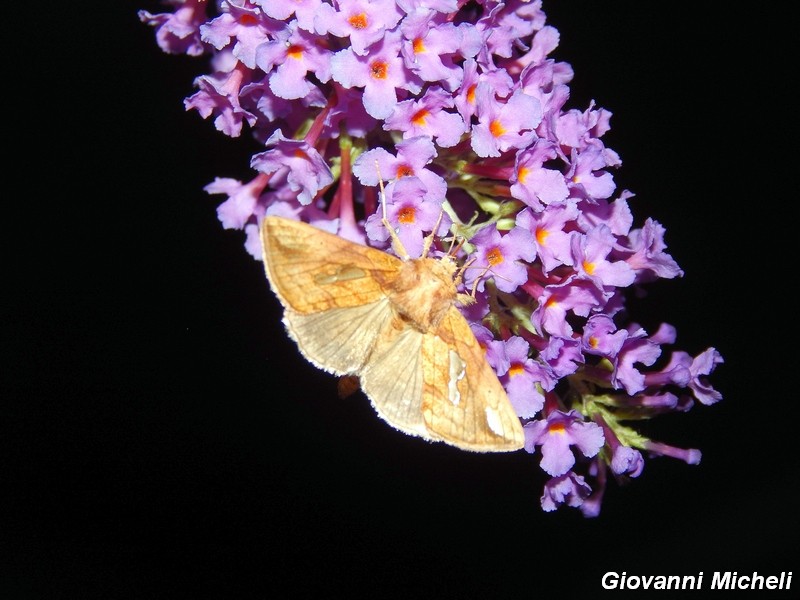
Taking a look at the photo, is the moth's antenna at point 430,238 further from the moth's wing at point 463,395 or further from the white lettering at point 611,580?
the white lettering at point 611,580

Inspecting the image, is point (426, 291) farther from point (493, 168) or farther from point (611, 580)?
point (611, 580)

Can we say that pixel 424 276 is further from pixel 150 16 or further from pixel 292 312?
pixel 150 16

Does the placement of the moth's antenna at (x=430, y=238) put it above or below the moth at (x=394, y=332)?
above

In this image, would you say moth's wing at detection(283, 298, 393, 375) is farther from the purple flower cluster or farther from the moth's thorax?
the purple flower cluster

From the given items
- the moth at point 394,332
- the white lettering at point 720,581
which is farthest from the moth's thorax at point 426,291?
the white lettering at point 720,581

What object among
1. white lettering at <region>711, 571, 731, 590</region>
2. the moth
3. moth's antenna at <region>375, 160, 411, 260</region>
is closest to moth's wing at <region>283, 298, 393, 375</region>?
the moth

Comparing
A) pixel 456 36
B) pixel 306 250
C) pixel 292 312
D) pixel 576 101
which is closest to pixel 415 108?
pixel 456 36

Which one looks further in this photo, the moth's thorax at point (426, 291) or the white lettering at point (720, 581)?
the white lettering at point (720, 581)
